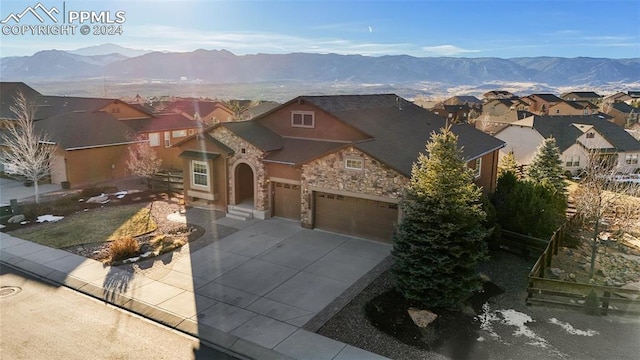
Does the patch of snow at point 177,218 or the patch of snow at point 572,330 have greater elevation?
the patch of snow at point 177,218

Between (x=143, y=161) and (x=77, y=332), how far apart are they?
18572 mm

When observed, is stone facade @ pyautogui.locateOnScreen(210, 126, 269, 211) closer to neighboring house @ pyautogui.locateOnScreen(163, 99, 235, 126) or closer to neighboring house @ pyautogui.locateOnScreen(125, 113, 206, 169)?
neighboring house @ pyautogui.locateOnScreen(125, 113, 206, 169)

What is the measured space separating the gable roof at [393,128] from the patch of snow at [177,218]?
8.89 metres

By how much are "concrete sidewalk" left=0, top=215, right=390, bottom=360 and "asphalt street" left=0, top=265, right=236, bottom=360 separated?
18.5 inches

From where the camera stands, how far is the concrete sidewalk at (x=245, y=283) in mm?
11438

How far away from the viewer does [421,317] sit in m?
12.3

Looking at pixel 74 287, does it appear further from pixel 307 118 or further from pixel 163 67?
pixel 163 67

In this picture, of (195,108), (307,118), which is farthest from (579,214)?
(195,108)

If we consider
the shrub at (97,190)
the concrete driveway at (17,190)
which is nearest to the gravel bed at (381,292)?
the shrub at (97,190)

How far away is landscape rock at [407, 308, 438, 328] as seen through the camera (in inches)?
476

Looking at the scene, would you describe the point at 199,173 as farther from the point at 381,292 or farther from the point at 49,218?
the point at 381,292

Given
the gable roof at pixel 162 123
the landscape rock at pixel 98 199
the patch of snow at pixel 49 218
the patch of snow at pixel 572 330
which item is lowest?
the patch of snow at pixel 49 218

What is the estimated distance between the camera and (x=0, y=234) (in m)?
20.1

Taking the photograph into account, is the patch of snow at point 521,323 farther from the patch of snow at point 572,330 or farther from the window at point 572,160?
the window at point 572,160
